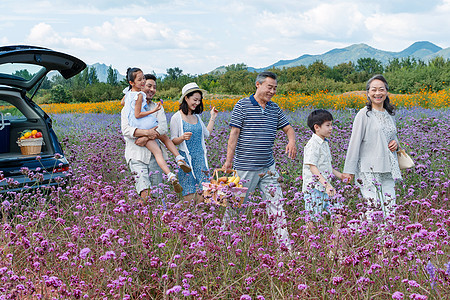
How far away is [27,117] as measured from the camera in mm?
6648

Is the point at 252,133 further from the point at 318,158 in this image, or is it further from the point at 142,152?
the point at 142,152

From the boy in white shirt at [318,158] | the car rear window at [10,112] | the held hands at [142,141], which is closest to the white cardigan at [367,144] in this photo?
the boy in white shirt at [318,158]

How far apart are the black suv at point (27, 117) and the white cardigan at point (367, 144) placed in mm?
3086

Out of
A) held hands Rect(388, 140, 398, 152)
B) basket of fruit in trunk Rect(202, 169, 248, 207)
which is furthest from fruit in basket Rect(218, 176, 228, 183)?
held hands Rect(388, 140, 398, 152)

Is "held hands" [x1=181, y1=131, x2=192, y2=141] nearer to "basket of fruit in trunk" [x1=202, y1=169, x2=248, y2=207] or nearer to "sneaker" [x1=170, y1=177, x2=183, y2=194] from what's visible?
"sneaker" [x1=170, y1=177, x2=183, y2=194]

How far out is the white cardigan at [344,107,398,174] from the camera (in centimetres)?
485

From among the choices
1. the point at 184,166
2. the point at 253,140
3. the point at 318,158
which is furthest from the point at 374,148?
the point at 184,166

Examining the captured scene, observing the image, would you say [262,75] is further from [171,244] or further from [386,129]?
[171,244]

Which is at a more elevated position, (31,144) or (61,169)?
(31,144)

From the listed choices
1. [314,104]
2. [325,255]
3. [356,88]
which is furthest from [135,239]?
[356,88]

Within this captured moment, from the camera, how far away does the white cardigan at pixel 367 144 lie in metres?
4.85

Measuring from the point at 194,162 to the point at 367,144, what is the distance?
2.01m

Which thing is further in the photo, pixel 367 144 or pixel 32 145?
pixel 32 145

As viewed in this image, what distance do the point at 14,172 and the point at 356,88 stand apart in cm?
2819
